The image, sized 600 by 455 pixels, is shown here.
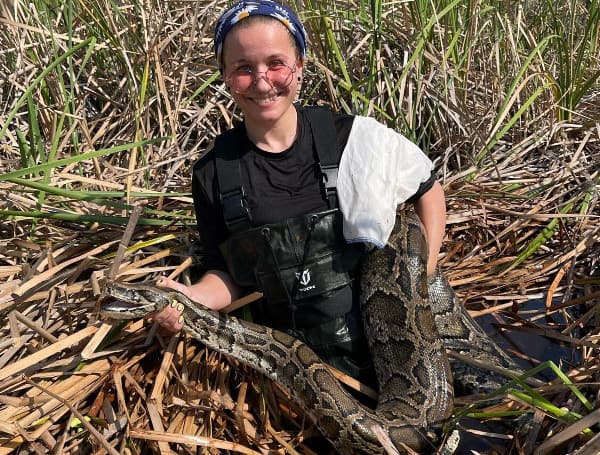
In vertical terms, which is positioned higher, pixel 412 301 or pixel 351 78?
pixel 351 78

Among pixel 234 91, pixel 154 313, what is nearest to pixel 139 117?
pixel 234 91

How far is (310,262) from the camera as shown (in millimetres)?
3393

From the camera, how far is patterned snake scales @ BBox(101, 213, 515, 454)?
3131 mm

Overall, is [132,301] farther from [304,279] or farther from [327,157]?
[327,157]

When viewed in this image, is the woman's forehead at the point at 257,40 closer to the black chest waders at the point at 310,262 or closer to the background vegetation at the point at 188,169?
the black chest waders at the point at 310,262

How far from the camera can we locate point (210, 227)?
3.55m

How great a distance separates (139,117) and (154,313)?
5.87 feet

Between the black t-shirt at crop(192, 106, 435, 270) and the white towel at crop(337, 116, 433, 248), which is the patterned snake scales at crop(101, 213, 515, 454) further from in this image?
the black t-shirt at crop(192, 106, 435, 270)

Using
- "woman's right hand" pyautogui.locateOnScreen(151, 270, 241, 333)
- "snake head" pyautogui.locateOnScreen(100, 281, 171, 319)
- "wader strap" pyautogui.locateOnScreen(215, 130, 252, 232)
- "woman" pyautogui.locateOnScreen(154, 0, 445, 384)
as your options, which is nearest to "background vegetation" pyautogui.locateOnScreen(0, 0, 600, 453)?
"snake head" pyautogui.locateOnScreen(100, 281, 171, 319)

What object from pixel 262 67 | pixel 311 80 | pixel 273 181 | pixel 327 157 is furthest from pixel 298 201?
pixel 311 80

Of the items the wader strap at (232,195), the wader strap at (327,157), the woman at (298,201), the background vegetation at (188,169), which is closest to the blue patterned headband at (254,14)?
the woman at (298,201)

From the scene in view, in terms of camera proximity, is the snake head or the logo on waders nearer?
the snake head

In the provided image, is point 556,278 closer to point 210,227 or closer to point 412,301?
point 412,301

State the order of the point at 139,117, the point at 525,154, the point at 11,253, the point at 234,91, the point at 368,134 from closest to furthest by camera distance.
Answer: the point at 234,91 → the point at 368,134 → the point at 11,253 → the point at 139,117 → the point at 525,154
